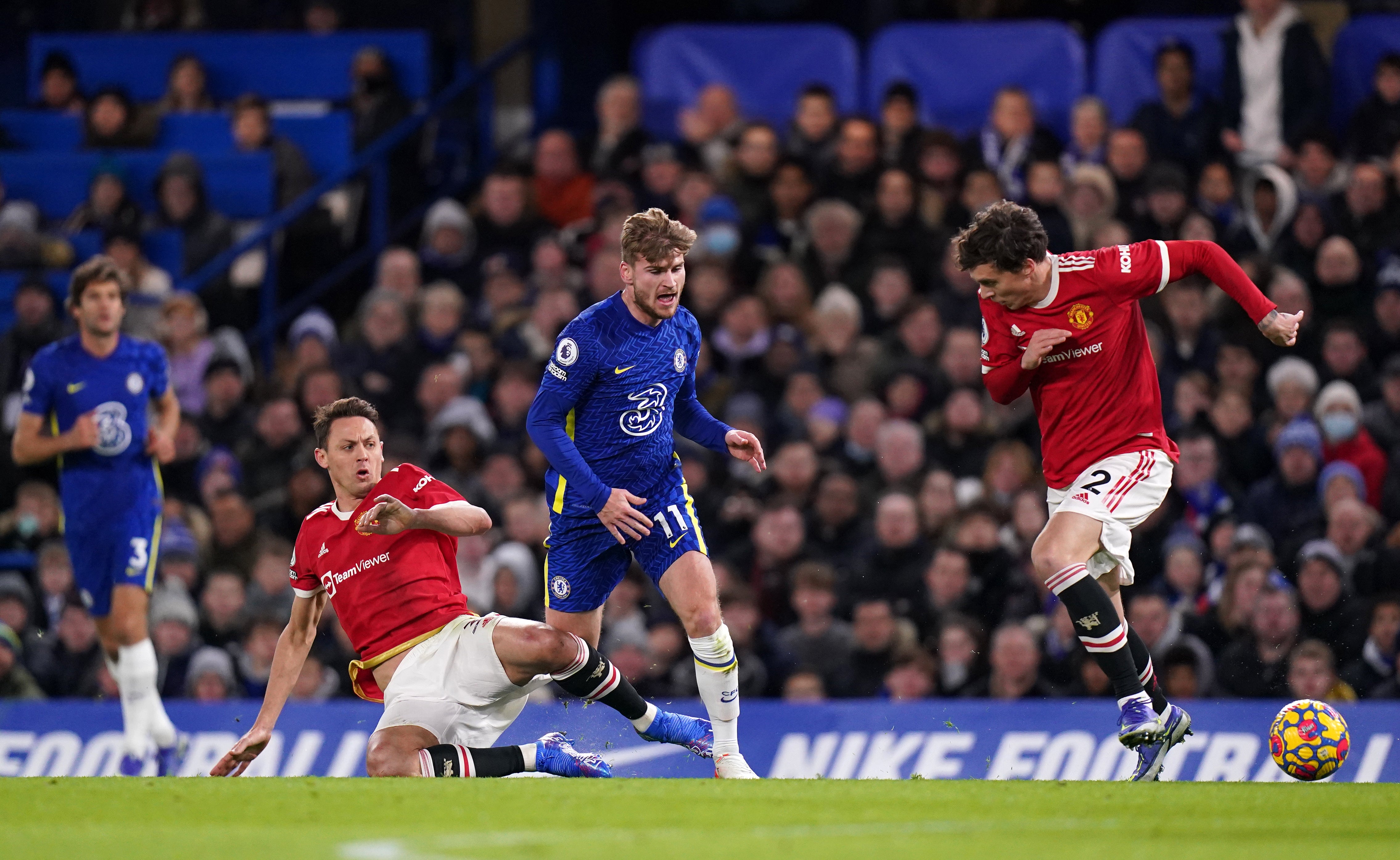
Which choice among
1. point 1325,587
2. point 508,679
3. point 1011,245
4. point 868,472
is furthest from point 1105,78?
point 508,679

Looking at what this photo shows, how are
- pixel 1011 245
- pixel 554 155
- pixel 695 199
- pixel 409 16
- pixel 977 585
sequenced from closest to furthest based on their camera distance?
pixel 1011 245, pixel 977 585, pixel 695 199, pixel 554 155, pixel 409 16

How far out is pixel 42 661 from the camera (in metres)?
12.9

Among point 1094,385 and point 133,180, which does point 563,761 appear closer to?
point 1094,385

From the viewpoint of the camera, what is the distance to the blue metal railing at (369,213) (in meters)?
15.9

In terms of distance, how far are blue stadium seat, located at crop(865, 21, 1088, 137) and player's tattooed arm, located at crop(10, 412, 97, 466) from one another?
7605mm

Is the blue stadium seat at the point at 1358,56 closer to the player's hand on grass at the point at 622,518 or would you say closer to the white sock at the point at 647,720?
the white sock at the point at 647,720

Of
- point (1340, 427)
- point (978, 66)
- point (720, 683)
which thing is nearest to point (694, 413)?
point (720, 683)

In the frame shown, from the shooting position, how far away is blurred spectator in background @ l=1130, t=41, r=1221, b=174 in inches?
579

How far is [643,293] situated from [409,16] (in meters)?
11.3

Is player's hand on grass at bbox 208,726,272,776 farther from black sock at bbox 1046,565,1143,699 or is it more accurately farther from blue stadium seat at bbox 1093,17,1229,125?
blue stadium seat at bbox 1093,17,1229,125

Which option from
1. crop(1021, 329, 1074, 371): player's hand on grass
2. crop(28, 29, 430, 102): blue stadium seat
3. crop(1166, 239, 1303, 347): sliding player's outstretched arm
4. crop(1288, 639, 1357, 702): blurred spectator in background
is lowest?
crop(1288, 639, 1357, 702): blurred spectator in background

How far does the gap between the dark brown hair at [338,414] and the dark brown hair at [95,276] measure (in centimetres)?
271

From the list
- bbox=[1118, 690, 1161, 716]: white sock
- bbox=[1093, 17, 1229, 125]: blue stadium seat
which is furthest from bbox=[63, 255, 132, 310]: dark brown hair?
bbox=[1093, 17, 1229, 125]: blue stadium seat

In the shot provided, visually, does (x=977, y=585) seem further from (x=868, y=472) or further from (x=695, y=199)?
(x=695, y=199)
